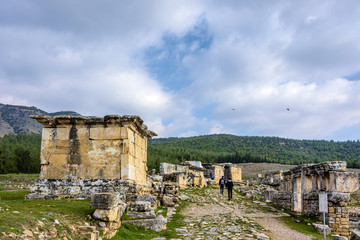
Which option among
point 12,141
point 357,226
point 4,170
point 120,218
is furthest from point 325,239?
point 12,141

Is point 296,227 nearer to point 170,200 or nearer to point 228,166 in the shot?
point 170,200

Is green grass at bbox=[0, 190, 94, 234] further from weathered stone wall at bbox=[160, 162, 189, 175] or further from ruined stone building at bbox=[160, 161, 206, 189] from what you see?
weathered stone wall at bbox=[160, 162, 189, 175]

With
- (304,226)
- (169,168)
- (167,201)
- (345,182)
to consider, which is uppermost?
(345,182)

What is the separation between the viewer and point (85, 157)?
8.98 metres

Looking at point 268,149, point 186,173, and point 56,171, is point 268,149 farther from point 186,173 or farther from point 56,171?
point 56,171

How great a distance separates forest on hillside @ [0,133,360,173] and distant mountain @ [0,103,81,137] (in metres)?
59.3

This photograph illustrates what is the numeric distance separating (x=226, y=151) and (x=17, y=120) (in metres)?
103

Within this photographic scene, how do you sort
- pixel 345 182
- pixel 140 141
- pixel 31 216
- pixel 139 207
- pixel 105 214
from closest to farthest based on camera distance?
pixel 31 216, pixel 105 214, pixel 139 207, pixel 345 182, pixel 140 141

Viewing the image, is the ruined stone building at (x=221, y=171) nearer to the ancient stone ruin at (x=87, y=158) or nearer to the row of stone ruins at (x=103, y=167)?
the row of stone ruins at (x=103, y=167)

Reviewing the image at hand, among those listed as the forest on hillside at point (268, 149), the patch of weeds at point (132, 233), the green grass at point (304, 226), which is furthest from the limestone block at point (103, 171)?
the forest on hillside at point (268, 149)

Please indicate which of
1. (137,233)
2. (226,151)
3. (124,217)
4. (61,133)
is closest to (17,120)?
(226,151)

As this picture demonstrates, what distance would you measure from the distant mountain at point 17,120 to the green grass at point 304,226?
410 feet

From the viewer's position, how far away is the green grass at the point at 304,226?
30.1ft

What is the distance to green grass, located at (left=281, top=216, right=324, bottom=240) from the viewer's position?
9180mm
